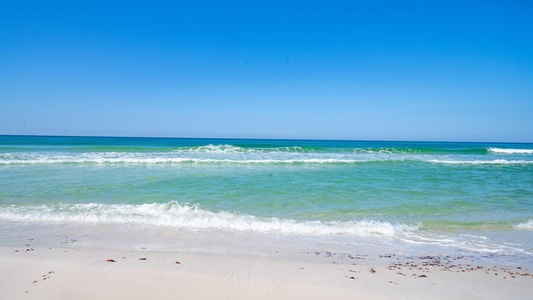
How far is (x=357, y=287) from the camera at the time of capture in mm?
3805

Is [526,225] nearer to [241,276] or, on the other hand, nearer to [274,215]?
[274,215]

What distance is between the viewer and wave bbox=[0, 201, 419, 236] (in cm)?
667

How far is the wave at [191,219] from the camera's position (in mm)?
6668

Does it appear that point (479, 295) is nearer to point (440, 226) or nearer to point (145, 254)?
point (440, 226)

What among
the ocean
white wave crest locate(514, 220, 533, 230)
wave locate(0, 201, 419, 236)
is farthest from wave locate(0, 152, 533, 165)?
white wave crest locate(514, 220, 533, 230)

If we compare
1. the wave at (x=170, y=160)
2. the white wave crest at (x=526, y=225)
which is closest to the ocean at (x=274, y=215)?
the white wave crest at (x=526, y=225)

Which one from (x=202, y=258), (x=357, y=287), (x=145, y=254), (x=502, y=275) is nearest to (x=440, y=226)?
(x=502, y=275)

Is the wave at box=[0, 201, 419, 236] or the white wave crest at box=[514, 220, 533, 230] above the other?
the white wave crest at box=[514, 220, 533, 230]

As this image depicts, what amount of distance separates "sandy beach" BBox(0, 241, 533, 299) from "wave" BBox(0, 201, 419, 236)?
1.57 metres

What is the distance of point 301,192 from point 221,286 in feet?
23.1

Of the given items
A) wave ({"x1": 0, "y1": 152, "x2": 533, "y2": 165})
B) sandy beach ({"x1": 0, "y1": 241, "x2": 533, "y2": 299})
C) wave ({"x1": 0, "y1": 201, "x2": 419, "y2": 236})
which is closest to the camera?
sandy beach ({"x1": 0, "y1": 241, "x2": 533, "y2": 299})

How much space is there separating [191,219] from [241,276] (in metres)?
3.46

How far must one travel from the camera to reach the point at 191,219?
7145 millimetres

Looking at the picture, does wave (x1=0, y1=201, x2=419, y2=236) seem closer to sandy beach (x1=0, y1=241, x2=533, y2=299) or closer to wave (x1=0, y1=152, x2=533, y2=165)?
sandy beach (x1=0, y1=241, x2=533, y2=299)
